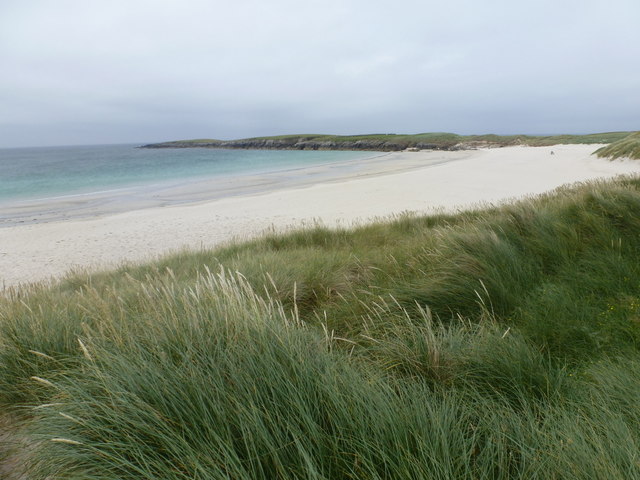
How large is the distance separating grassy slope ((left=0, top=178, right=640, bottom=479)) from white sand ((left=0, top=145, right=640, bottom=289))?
6.16m

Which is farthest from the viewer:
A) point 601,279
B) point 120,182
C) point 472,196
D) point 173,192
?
point 120,182

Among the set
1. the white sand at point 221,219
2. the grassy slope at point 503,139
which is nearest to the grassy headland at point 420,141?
the grassy slope at point 503,139

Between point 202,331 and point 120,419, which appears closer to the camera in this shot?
point 120,419

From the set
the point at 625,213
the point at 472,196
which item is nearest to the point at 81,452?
the point at 625,213

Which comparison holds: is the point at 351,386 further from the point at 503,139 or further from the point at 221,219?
the point at 503,139

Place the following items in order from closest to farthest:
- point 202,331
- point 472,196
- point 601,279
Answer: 1. point 202,331
2. point 601,279
3. point 472,196

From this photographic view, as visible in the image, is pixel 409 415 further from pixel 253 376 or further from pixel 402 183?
pixel 402 183

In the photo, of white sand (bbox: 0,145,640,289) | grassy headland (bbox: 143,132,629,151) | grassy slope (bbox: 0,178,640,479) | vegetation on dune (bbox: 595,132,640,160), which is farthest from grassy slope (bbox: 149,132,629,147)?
grassy slope (bbox: 0,178,640,479)

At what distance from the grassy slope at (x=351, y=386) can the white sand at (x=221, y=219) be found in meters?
6.16

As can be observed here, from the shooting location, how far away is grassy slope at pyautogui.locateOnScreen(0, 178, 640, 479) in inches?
48.5

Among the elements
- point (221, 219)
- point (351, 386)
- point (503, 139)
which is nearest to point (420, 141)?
point (503, 139)

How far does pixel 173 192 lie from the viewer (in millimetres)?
24125

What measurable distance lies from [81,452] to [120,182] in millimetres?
36007

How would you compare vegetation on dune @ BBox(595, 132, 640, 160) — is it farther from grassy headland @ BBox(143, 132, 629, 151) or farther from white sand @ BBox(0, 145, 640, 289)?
grassy headland @ BBox(143, 132, 629, 151)
